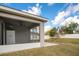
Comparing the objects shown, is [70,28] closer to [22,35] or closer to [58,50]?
[58,50]

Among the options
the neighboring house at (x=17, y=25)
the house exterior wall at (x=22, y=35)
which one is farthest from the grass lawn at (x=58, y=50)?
the house exterior wall at (x=22, y=35)

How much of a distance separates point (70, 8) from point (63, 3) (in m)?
0.35

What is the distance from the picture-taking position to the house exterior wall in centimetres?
751

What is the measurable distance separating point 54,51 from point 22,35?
2038mm

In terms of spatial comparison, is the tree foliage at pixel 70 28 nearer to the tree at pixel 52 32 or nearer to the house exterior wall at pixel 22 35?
the tree at pixel 52 32

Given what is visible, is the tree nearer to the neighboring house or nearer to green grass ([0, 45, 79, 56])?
the neighboring house

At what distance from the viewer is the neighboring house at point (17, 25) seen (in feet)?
21.1

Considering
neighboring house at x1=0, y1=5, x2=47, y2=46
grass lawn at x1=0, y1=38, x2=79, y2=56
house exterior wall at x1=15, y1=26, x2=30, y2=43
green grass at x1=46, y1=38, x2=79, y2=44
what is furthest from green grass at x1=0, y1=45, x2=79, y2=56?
house exterior wall at x1=15, y1=26, x2=30, y2=43

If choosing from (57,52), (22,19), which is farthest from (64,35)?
(22,19)

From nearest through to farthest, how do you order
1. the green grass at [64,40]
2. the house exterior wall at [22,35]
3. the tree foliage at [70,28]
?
the tree foliage at [70,28] < the green grass at [64,40] < the house exterior wall at [22,35]

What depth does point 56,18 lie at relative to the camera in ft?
21.4

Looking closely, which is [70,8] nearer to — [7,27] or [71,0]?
[71,0]

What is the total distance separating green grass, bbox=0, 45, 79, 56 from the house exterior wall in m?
1.00

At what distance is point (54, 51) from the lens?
6418 mm
